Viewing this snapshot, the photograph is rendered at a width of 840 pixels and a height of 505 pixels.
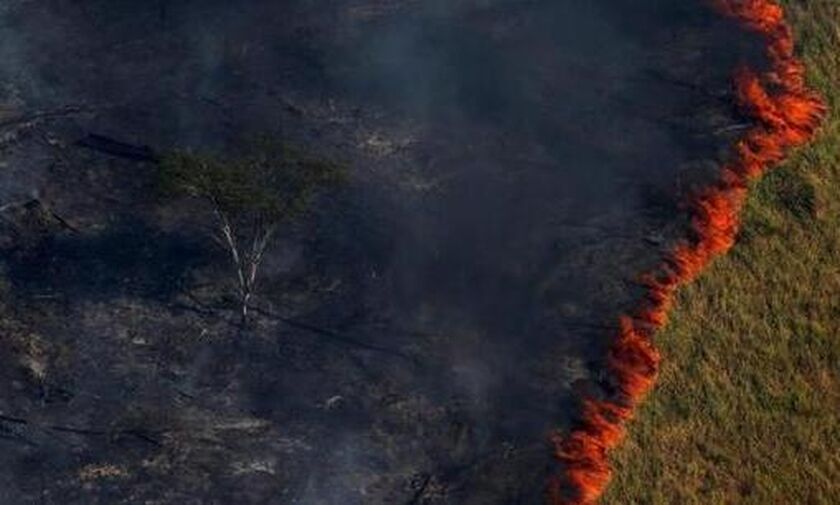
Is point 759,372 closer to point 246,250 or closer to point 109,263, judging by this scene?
point 246,250

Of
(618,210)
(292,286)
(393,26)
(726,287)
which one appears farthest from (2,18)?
(726,287)

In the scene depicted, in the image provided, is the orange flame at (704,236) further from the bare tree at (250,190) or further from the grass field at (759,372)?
the bare tree at (250,190)

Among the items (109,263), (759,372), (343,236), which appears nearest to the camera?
(759,372)

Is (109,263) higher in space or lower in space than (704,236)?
lower

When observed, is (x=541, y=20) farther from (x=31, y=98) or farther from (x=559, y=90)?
(x=31, y=98)

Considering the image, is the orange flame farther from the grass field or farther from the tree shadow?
the tree shadow

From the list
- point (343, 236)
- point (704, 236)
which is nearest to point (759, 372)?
point (704, 236)
